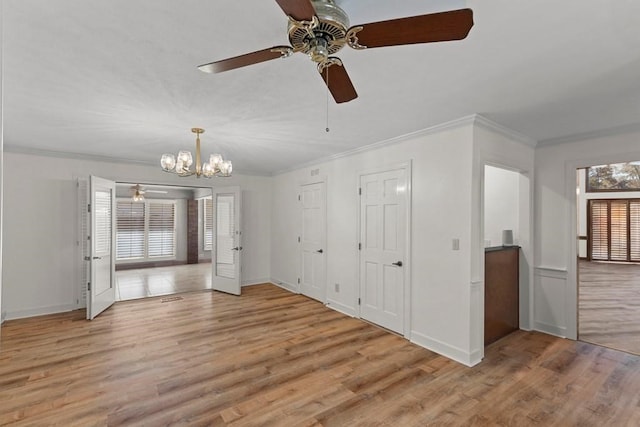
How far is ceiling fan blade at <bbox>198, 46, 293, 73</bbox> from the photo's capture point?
1542 mm

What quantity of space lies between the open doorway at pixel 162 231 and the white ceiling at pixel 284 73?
211 inches

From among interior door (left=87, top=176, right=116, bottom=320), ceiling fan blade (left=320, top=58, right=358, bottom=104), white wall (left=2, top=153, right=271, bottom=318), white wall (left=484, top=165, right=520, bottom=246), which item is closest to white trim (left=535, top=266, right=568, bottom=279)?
white wall (left=484, top=165, right=520, bottom=246)

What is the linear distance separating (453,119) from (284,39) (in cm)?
206

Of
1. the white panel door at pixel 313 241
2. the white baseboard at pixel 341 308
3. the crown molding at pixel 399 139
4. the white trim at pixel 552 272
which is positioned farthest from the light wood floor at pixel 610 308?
the white panel door at pixel 313 241

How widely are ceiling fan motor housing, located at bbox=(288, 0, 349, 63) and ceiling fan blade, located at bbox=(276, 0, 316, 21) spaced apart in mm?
57

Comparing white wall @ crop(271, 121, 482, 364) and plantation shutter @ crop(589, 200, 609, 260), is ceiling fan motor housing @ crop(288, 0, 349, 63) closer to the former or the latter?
white wall @ crop(271, 121, 482, 364)

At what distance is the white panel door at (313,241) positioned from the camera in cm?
527

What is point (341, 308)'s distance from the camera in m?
4.82

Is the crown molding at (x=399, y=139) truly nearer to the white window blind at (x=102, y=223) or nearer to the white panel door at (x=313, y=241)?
the white panel door at (x=313, y=241)

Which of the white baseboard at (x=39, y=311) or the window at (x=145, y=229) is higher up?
the window at (x=145, y=229)

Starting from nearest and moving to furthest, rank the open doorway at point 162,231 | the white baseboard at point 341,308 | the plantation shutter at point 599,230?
the white baseboard at point 341,308 < the open doorway at point 162,231 < the plantation shutter at point 599,230

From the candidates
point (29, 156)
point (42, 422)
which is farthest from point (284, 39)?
point (29, 156)

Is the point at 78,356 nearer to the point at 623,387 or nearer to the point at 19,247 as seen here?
the point at 19,247

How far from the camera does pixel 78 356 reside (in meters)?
3.32
